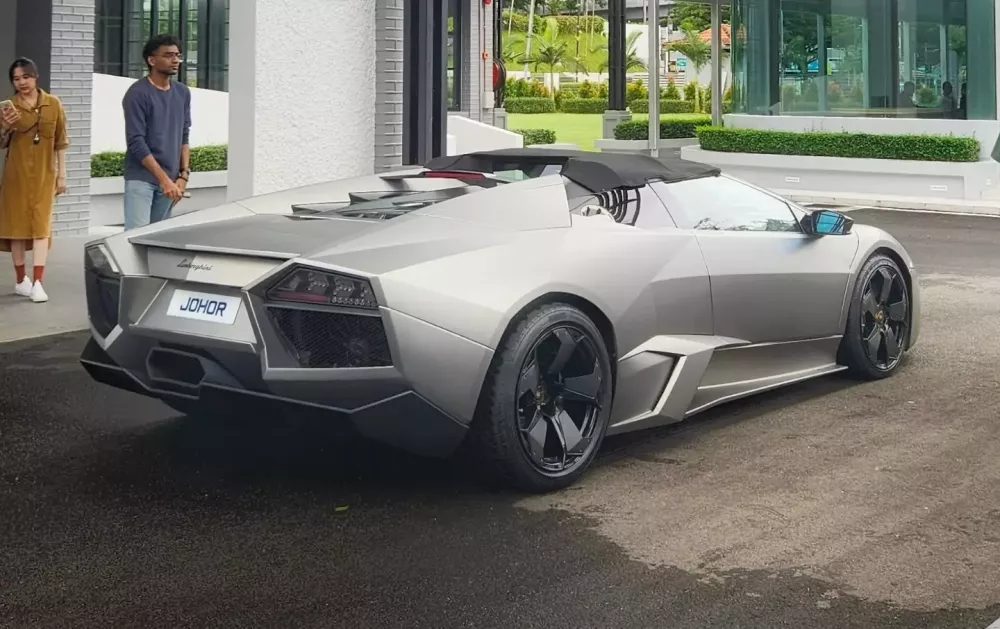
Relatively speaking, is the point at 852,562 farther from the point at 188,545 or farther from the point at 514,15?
the point at 514,15

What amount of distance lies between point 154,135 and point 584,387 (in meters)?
5.26

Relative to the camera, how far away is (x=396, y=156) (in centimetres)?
1141

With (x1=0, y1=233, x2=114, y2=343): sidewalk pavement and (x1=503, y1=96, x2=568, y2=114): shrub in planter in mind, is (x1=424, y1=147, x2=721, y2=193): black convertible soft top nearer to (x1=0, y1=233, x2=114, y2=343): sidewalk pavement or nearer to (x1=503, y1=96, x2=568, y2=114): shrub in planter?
(x1=0, y1=233, x2=114, y2=343): sidewalk pavement

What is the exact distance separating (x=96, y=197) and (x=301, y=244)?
1232 centimetres

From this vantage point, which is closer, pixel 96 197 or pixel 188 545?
pixel 188 545

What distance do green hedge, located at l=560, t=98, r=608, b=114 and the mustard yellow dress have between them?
5455 centimetres

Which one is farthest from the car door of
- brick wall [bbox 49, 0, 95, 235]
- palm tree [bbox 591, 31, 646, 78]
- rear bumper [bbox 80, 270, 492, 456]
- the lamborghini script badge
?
palm tree [bbox 591, 31, 646, 78]

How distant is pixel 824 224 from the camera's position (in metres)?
6.61

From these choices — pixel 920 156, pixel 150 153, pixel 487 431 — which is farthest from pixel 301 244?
pixel 920 156

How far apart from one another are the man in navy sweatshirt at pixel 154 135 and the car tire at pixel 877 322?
197 inches

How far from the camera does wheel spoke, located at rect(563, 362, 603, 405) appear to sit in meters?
5.16

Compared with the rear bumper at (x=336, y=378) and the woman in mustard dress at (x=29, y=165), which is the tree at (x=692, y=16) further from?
the rear bumper at (x=336, y=378)

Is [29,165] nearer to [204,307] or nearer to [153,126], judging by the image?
[153,126]

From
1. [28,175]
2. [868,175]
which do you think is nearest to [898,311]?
[28,175]
